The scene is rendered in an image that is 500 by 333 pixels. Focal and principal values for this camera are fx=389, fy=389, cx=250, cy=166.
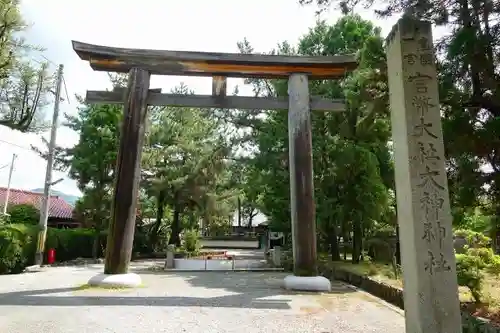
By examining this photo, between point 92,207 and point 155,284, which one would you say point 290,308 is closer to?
point 155,284

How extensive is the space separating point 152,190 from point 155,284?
15.2 m

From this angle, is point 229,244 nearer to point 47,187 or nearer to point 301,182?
point 47,187

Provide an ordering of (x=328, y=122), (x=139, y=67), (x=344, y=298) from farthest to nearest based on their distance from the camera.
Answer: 1. (x=328, y=122)
2. (x=139, y=67)
3. (x=344, y=298)

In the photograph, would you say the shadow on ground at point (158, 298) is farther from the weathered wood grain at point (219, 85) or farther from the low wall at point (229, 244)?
the low wall at point (229, 244)

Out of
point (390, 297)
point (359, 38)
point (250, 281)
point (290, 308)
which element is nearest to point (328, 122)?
point (359, 38)

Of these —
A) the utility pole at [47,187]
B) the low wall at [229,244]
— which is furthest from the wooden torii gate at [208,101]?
the low wall at [229,244]

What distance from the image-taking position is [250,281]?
1155cm

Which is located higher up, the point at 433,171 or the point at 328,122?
the point at 328,122

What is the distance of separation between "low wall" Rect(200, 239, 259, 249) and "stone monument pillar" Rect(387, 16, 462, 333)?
33471 millimetres

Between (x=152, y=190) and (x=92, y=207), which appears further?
(x=152, y=190)

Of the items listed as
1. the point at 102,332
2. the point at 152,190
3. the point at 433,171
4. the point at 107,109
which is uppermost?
the point at 107,109

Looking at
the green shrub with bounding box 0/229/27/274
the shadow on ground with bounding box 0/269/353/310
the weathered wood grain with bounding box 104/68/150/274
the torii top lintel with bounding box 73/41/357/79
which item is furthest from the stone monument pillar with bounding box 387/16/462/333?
the green shrub with bounding box 0/229/27/274

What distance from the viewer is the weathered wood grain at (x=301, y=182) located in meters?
9.59

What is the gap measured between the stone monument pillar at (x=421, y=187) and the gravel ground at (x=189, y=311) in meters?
1.68
